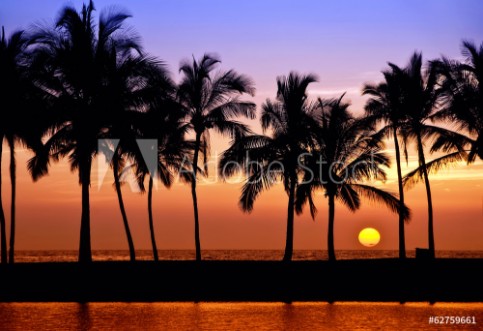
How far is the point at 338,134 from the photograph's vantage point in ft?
99.5

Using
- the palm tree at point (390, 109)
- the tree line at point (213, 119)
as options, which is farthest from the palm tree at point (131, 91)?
the palm tree at point (390, 109)

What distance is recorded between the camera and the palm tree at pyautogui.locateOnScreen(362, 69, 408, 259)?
3112cm

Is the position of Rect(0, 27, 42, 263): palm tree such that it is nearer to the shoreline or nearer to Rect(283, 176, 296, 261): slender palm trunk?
the shoreline

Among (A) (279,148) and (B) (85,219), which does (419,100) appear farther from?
(B) (85,219)

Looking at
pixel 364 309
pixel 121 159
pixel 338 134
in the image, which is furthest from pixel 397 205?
pixel 121 159

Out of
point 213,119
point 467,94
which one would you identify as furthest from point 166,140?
point 467,94

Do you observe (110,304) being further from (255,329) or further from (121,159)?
(121,159)

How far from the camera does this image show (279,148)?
30.0 metres

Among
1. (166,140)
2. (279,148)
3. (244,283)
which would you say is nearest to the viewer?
(244,283)

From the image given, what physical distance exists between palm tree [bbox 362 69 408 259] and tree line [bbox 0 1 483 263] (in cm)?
5

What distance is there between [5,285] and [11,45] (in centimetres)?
934

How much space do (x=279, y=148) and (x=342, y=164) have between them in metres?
3.02

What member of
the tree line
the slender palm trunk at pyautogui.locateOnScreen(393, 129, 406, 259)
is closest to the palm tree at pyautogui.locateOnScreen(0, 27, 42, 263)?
the tree line

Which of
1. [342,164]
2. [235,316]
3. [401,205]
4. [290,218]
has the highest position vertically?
[342,164]
